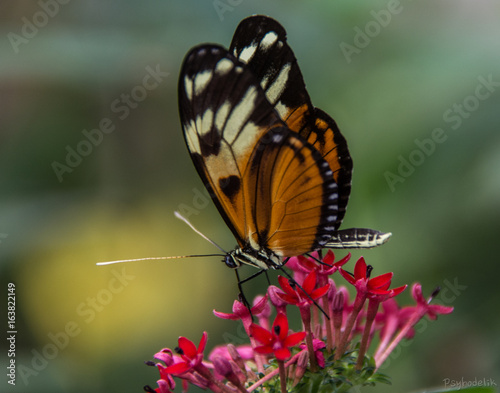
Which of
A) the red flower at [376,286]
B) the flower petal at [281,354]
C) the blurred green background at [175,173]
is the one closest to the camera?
the flower petal at [281,354]

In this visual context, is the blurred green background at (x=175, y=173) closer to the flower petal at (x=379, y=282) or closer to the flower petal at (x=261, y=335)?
the flower petal at (x=379, y=282)

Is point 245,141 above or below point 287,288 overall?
above

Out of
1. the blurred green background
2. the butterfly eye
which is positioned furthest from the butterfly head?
the blurred green background

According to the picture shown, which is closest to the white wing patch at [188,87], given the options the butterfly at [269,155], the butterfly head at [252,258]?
→ the butterfly at [269,155]

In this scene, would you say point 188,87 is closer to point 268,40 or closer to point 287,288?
point 268,40

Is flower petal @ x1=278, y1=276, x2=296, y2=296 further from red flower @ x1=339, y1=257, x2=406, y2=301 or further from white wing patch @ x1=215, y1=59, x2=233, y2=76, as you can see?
white wing patch @ x1=215, y1=59, x2=233, y2=76

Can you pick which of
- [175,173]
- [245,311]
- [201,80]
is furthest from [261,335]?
[175,173]

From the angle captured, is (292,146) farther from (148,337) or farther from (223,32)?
(148,337)
